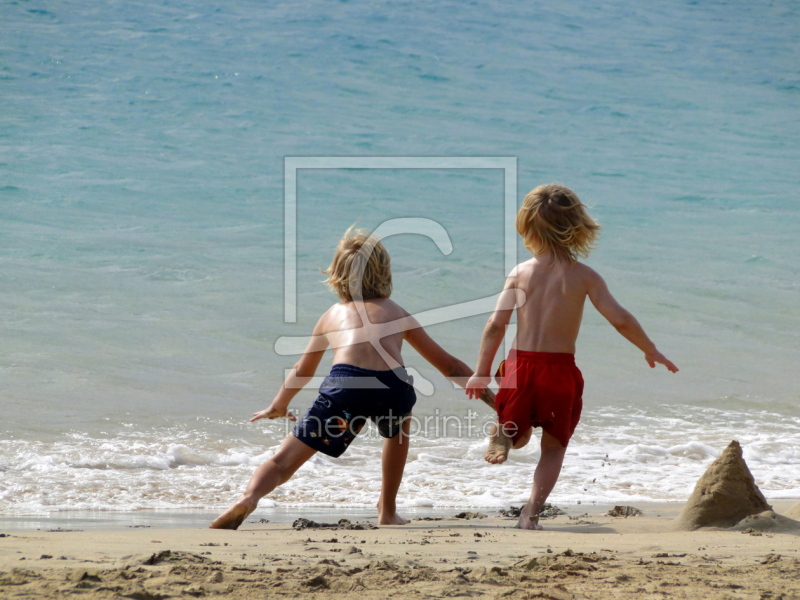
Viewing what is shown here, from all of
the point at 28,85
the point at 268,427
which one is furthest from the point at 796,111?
the point at 268,427

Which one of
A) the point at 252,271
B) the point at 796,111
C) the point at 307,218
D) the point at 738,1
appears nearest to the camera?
the point at 252,271

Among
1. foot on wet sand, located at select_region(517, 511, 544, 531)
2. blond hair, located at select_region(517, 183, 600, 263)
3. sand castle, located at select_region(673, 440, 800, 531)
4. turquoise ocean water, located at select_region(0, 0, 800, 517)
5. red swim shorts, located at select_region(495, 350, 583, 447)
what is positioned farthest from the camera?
turquoise ocean water, located at select_region(0, 0, 800, 517)

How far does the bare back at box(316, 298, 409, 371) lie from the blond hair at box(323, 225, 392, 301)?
0.04 metres

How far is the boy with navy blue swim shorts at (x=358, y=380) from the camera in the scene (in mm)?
3176

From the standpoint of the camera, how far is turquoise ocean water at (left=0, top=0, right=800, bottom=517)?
15.0 ft

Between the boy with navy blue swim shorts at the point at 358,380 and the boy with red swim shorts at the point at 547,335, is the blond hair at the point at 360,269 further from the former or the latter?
the boy with red swim shorts at the point at 547,335

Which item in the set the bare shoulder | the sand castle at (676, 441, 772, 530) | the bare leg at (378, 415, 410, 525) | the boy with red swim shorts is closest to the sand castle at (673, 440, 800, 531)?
the sand castle at (676, 441, 772, 530)

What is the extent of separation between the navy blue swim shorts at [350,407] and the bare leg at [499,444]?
13.8 inches

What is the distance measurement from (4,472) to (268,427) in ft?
5.10

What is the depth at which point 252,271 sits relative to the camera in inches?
363

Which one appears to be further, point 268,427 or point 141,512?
point 268,427

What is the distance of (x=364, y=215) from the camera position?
41.5 ft

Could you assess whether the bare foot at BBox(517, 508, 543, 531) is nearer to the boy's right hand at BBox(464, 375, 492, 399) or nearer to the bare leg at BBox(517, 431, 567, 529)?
the bare leg at BBox(517, 431, 567, 529)

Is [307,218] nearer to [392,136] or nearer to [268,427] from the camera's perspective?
[392,136]
